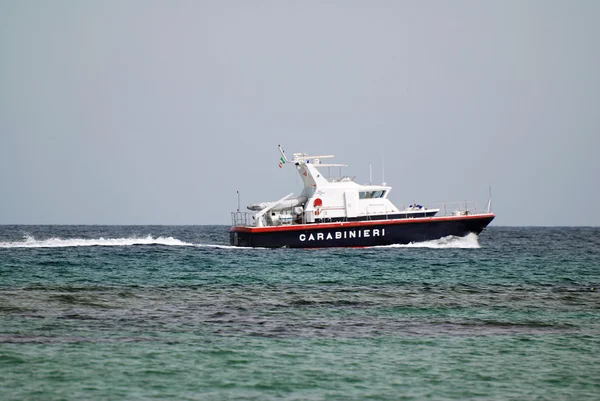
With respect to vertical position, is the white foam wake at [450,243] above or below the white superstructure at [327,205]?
below

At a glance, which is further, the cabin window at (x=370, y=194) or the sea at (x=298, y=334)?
the cabin window at (x=370, y=194)

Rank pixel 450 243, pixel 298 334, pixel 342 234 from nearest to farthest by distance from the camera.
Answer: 1. pixel 298 334
2. pixel 342 234
3. pixel 450 243

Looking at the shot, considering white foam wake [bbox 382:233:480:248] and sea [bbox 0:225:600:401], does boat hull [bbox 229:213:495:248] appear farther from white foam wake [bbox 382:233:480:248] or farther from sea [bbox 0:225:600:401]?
sea [bbox 0:225:600:401]

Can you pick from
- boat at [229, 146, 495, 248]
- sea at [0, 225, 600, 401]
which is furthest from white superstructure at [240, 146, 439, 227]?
sea at [0, 225, 600, 401]

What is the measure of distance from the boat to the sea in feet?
32.9

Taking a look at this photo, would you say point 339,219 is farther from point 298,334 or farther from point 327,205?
point 298,334

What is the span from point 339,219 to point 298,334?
25.5 metres

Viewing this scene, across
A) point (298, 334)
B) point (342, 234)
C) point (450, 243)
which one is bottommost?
point (298, 334)

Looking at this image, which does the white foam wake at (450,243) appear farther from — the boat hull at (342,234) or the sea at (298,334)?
the sea at (298,334)

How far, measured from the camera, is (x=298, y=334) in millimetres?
16016

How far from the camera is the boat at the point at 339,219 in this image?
41062 millimetres

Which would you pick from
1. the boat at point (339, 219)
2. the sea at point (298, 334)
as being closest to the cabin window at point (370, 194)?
the boat at point (339, 219)

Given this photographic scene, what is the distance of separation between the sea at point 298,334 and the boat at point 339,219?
1004 centimetres

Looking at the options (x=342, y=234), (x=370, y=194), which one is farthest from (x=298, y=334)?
(x=370, y=194)
